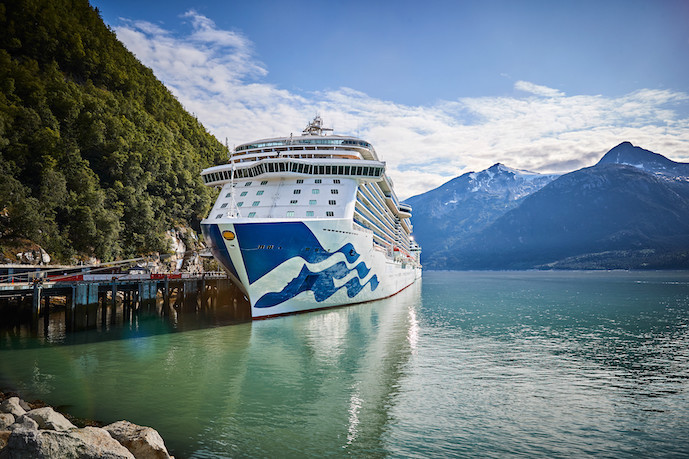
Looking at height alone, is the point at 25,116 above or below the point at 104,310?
above

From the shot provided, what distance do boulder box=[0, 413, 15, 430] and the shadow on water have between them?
1297 cm

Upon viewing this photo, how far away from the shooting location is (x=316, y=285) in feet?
84.9

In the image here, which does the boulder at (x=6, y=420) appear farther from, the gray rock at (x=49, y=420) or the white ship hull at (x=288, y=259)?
the white ship hull at (x=288, y=259)

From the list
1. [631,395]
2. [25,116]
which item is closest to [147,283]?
[25,116]

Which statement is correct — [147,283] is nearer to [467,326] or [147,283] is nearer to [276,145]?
[276,145]

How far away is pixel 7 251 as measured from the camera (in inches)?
1184

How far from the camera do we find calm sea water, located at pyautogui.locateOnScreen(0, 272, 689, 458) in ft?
30.1

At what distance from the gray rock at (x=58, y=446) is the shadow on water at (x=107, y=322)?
15365mm

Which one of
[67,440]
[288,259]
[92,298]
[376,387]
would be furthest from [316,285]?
[67,440]

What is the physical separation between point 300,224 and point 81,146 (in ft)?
104

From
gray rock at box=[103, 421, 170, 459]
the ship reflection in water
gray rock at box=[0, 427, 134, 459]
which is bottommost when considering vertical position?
the ship reflection in water

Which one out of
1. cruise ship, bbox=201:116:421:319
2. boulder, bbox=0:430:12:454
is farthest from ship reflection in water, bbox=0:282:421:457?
cruise ship, bbox=201:116:421:319

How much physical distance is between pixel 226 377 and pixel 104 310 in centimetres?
1886

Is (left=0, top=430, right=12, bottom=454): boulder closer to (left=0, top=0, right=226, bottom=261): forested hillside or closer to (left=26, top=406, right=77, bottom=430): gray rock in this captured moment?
(left=26, top=406, right=77, bottom=430): gray rock
